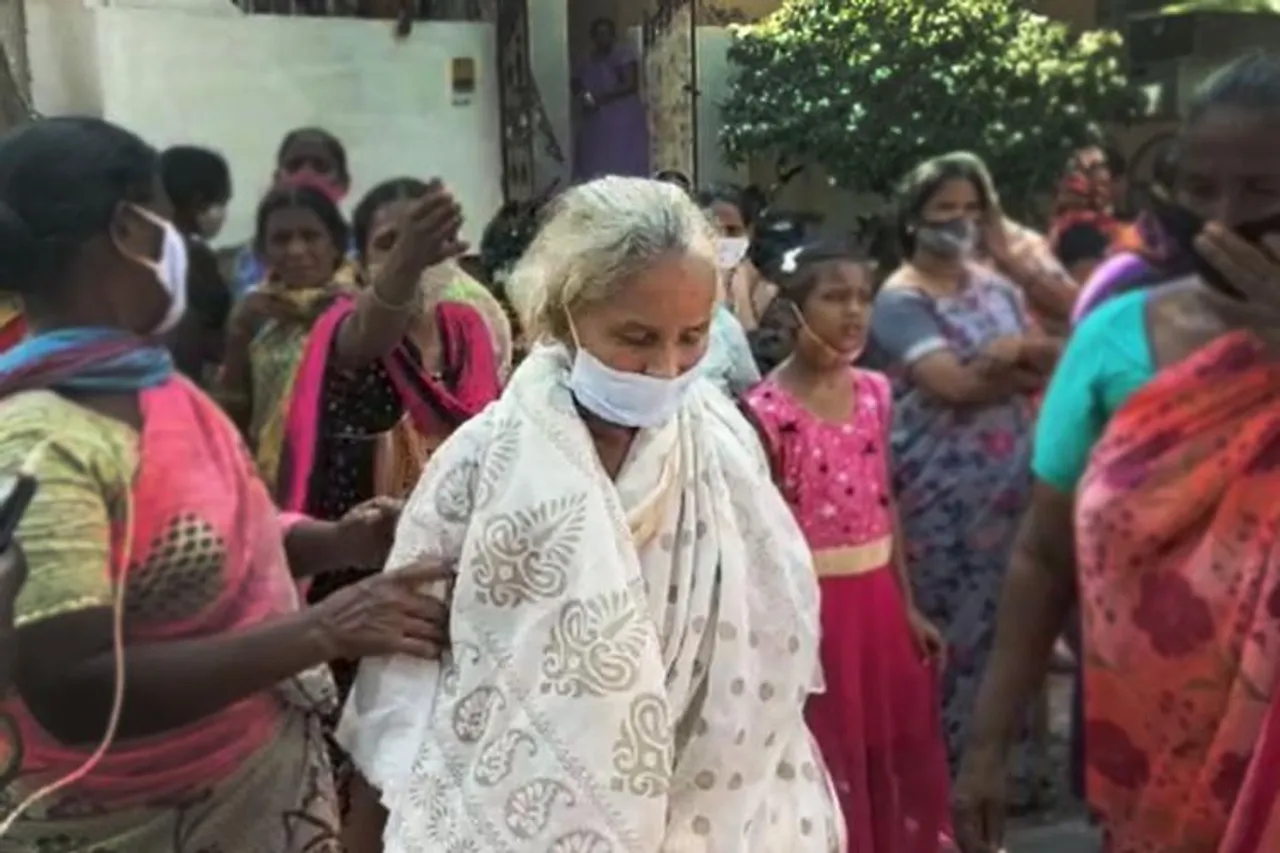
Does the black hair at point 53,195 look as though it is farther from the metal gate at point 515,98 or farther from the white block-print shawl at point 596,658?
the metal gate at point 515,98

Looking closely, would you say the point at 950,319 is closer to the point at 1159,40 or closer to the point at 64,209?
the point at 1159,40

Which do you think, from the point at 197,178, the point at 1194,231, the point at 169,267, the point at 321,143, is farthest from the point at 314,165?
the point at 1194,231

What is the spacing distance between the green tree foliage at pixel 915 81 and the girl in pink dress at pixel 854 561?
54cm

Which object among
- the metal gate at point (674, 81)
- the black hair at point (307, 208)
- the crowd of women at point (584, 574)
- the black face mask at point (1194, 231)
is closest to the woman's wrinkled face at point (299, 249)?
the black hair at point (307, 208)

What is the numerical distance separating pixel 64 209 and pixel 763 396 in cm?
165

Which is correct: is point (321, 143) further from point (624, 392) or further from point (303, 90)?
point (624, 392)

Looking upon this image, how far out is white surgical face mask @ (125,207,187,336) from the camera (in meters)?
1.61

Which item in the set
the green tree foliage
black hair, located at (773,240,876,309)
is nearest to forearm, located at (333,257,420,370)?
the green tree foliage

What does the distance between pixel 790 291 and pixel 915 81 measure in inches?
31.2

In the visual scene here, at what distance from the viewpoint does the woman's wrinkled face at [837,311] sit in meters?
3.02

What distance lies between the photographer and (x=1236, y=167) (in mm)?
1471

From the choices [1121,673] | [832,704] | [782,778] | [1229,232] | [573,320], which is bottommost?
[832,704]

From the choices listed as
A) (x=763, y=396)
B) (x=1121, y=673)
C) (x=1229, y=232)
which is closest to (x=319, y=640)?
(x=1121, y=673)

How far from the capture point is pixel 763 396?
3020 millimetres
